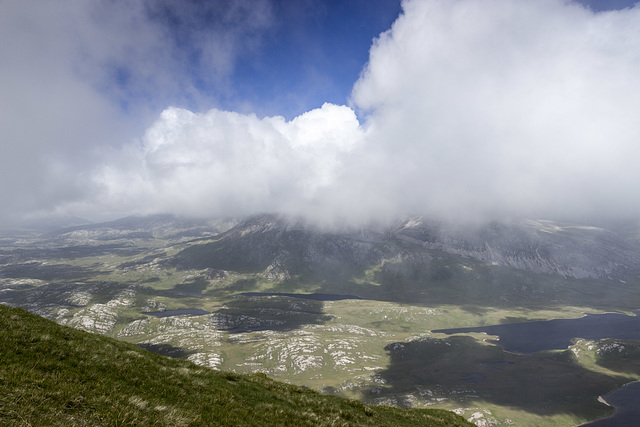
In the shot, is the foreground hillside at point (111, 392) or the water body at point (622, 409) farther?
the water body at point (622, 409)

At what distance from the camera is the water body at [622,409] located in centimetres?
16375

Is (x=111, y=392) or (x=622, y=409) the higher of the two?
(x=111, y=392)

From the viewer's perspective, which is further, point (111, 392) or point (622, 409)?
point (622, 409)

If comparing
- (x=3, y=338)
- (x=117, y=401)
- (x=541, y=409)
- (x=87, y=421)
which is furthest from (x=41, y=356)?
(x=541, y=409)

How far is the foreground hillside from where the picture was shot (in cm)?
989

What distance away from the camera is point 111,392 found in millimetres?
12508

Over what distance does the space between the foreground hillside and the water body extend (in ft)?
821

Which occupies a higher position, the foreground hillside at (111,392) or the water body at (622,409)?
the foreground hillside at (111,392)

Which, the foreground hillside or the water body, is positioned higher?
the foreground hillside

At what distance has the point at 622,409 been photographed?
17812 centimetres

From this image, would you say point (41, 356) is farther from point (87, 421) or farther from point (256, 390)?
point (256, 390)

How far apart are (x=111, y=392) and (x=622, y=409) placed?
29962 centimetres

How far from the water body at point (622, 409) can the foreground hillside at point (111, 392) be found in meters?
250

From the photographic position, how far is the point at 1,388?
948 cm
